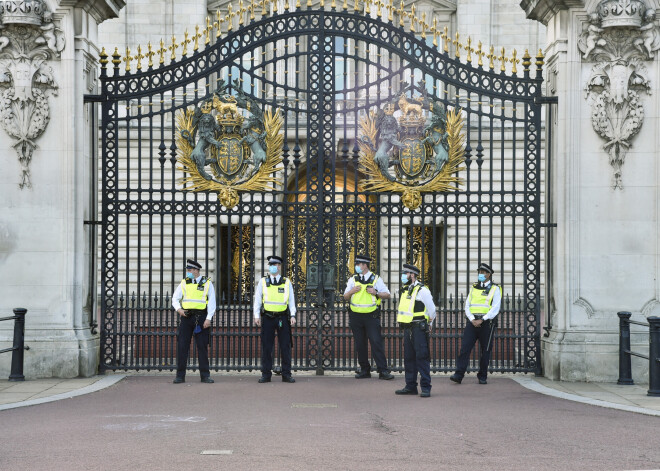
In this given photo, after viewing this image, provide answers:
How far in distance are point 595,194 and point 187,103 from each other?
5.90 meters

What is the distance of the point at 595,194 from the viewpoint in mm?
14188

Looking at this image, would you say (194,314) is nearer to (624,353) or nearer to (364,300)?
(364,300)

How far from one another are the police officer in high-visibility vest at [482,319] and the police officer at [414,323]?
1.25 metres

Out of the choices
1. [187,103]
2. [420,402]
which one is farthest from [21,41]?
[420,402]

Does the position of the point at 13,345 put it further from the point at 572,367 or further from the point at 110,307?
the point at 572,367

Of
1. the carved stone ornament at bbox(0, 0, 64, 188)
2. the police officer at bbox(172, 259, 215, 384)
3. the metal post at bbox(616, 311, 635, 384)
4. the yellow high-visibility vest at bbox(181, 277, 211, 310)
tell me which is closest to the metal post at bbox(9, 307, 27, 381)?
the carved stone ornament at bbox(0, 0, 64, 188)

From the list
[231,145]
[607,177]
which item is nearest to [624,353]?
[607,177]

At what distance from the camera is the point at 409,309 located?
12852 millimetres

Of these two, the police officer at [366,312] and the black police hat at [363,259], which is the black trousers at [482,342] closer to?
the police officer at [366,312]

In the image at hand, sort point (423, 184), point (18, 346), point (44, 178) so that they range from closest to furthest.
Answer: point (18, 346)
point (44, 178)
point (423, 184)

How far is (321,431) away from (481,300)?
463 centimetres

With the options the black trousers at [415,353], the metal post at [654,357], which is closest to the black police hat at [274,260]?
the black trousers at [415,353]

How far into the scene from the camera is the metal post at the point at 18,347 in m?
13.7

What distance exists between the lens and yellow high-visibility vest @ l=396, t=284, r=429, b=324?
42.1ft
